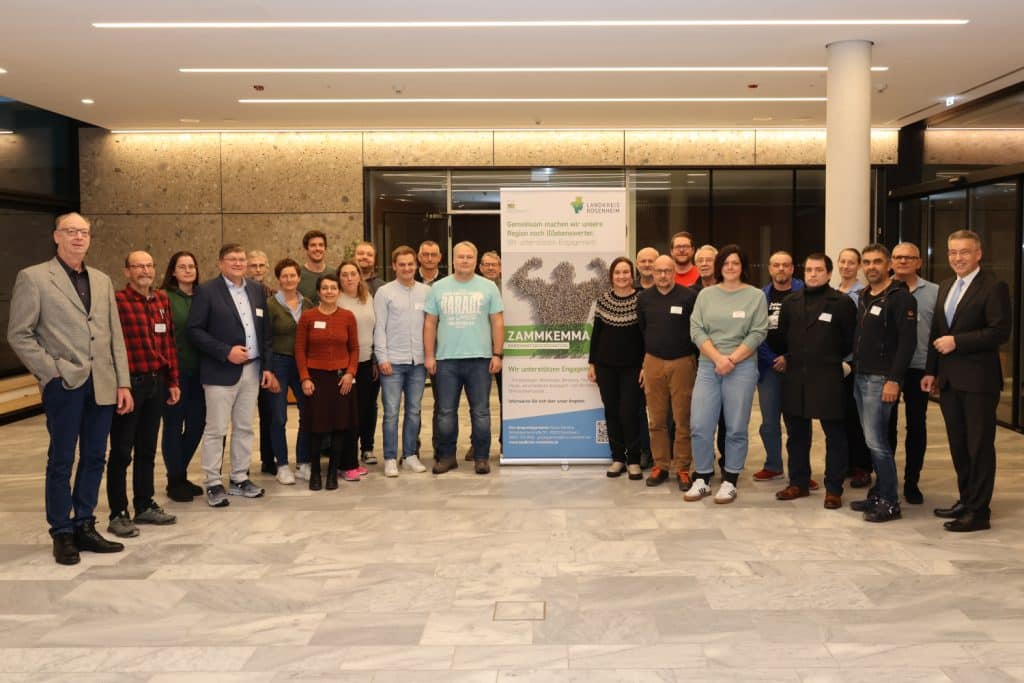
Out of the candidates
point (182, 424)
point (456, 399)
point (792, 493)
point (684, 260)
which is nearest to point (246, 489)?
point (182, 424)

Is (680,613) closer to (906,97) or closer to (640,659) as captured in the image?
(640,659)

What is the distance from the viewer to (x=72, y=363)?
4988 millimetres

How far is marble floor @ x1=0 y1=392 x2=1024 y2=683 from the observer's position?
12.3ft

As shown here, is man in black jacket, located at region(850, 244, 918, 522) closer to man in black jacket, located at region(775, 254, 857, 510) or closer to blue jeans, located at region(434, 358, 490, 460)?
man in black jacket, located at region(775, 254, 857, 510)

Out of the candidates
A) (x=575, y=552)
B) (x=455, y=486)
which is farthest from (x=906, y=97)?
(x=575, y=552)

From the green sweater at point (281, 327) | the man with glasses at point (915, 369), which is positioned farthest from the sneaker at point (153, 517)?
the man with glasses at point (915, 369)

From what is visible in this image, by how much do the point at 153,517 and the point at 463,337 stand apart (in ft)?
8.32

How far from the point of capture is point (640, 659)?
3785 millimetres

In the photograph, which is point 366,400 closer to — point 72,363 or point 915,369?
point 72,363

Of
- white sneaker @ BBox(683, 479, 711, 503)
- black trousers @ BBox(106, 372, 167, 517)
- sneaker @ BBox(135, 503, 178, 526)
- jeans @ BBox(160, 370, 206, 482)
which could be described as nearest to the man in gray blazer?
black trousers @ BBox(106, 372, 167, 517)

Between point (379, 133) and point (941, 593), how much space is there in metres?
10.5

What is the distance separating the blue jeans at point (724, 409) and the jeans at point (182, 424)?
3389mm

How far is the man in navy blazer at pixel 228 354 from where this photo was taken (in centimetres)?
630

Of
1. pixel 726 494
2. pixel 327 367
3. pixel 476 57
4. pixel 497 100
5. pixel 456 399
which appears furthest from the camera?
pixel 497 100
